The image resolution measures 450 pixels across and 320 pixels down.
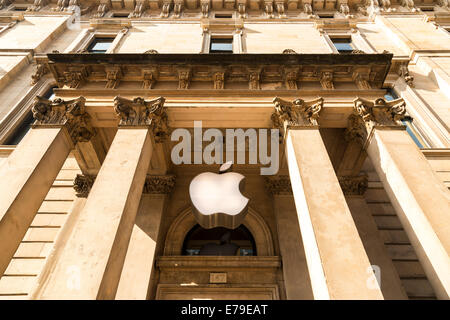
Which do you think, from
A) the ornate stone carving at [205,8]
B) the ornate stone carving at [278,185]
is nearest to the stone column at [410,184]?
the ornate stone carving at [278,185]

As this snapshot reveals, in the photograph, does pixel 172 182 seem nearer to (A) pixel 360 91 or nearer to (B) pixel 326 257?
(B) pixel 326 257

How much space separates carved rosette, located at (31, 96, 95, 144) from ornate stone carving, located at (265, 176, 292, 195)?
7.22 meters

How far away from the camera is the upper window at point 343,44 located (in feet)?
52.7

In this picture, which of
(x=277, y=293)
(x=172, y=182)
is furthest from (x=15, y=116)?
(x=277, y=293)

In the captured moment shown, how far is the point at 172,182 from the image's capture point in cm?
1077

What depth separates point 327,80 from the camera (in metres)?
9.77

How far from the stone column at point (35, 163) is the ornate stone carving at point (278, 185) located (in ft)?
23.2

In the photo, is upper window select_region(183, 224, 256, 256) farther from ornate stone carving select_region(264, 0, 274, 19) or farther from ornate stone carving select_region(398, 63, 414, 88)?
ornate stone carving select_region(264, 0, 274, 19)

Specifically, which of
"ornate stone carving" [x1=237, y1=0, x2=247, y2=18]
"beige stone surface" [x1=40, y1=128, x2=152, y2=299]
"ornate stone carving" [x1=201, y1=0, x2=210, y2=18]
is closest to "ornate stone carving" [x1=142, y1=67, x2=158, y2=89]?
"beige stone surface" [x1=40, y1=128, x2=152, y2=299]

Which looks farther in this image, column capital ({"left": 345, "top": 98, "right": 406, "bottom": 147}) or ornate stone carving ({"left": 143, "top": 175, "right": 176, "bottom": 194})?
ornate stone carving ({"left": 143, "top": 175, "right": 176, "bottom": 194})

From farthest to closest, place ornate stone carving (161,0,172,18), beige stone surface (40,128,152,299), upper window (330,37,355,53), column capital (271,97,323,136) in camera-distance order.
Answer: ornate stone carving (161,0,172,18), upper window (330,37,355,53), column capital (271,97,323,136), beige stone surface (40,128,152,299)

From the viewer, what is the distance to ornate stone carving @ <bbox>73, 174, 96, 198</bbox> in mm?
10125

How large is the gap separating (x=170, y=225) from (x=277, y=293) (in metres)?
4.56
